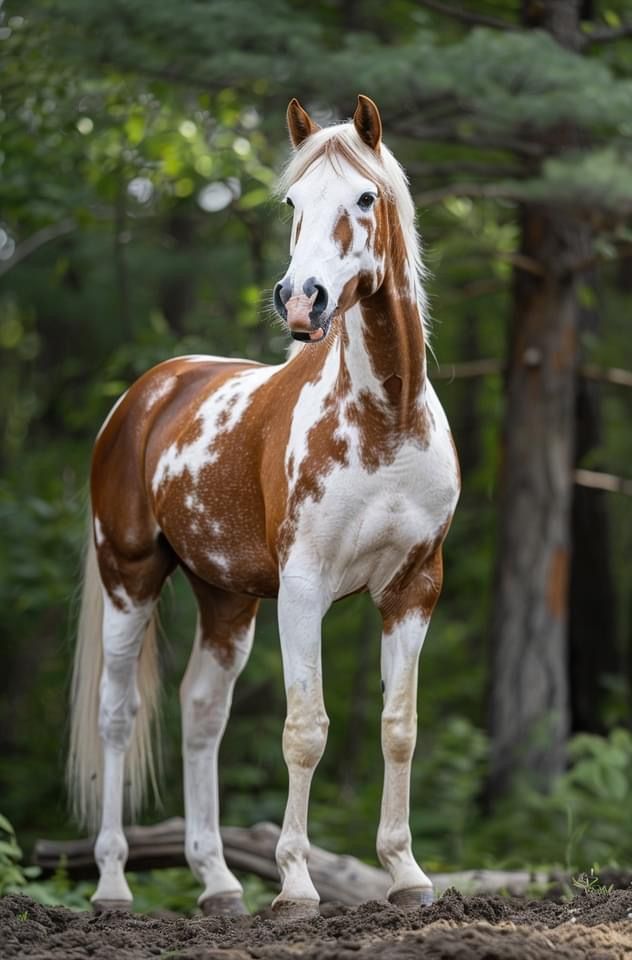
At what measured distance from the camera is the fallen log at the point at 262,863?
5.75m

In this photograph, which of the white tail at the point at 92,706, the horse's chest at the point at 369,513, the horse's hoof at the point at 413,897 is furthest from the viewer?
the white tail at the point at 92,706

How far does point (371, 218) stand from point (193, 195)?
613 centimetres

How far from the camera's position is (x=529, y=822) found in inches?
309

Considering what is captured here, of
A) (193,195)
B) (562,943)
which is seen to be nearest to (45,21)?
(193,195)

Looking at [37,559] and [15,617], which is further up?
[37,559]

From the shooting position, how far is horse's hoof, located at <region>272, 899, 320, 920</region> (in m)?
3.74

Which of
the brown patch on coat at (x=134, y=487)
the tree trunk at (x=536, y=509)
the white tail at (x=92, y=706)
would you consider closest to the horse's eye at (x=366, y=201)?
the brown patch on coat at (x=134, y=487)

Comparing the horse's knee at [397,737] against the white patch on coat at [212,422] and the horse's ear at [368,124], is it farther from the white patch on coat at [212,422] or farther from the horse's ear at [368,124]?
the horse's ear at [368,124]

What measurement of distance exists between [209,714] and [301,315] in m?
2.06

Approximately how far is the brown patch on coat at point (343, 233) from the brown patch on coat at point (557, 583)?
521 centimetres

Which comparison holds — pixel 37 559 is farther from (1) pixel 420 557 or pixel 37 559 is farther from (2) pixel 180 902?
(1) pixel 420 557

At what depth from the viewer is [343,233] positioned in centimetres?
347

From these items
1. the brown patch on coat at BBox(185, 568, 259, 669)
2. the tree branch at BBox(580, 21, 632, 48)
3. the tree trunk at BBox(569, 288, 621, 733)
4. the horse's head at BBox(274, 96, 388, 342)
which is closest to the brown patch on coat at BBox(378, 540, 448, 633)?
the horse's head at BBox(274, 96, 388, 342)

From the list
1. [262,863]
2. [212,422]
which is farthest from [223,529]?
[262,863]
